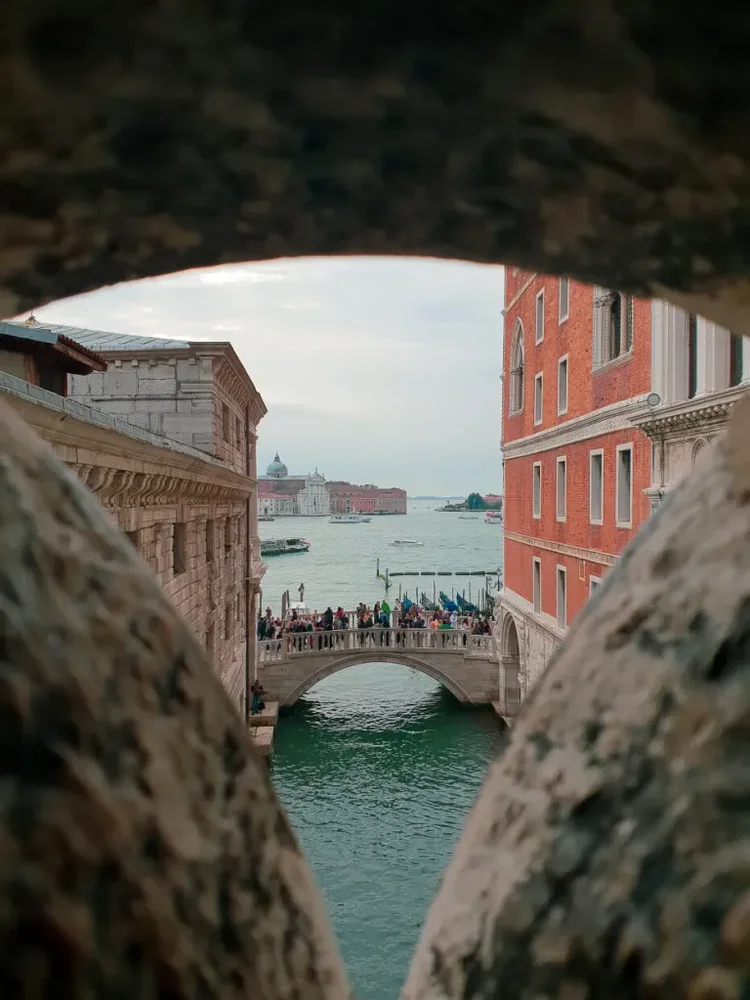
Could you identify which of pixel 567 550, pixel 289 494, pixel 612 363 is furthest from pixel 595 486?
pixel 289 494

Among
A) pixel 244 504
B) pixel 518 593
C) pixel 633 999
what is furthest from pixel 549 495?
pixel 633 999

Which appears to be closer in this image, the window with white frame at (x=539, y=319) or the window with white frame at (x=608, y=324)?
the window with white frame at (x=608, y=324)

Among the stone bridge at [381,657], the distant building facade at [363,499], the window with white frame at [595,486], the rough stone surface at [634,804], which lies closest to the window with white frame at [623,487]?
the window with white frame at [595,486]

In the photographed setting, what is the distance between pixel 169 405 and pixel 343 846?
10526mm

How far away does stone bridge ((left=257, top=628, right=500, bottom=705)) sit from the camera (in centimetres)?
2569

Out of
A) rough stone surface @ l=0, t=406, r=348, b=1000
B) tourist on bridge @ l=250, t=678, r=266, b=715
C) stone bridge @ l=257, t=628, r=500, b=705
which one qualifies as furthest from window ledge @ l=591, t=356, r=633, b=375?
rough stone surface @ l=0, t=406, r=348, b=1000

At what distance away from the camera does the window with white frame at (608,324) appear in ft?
49.6

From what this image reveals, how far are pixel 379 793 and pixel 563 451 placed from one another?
1026 centimetres

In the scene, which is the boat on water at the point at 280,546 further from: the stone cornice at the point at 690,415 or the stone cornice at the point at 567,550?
the stone cornice at the point at 690,415

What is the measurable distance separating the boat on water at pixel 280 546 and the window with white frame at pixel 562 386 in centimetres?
9229

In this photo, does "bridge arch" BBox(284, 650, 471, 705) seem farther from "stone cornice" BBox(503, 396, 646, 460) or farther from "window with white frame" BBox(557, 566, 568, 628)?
"stone cornice" BBox(503, 396, 646, 460)

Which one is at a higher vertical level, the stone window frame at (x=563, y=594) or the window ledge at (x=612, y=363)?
the window ledge at (x=612, y=363)

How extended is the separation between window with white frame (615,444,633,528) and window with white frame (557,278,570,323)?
4.56 meters

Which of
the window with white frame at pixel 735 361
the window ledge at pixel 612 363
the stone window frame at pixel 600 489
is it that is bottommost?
the stone window frame at pixel 600 489
